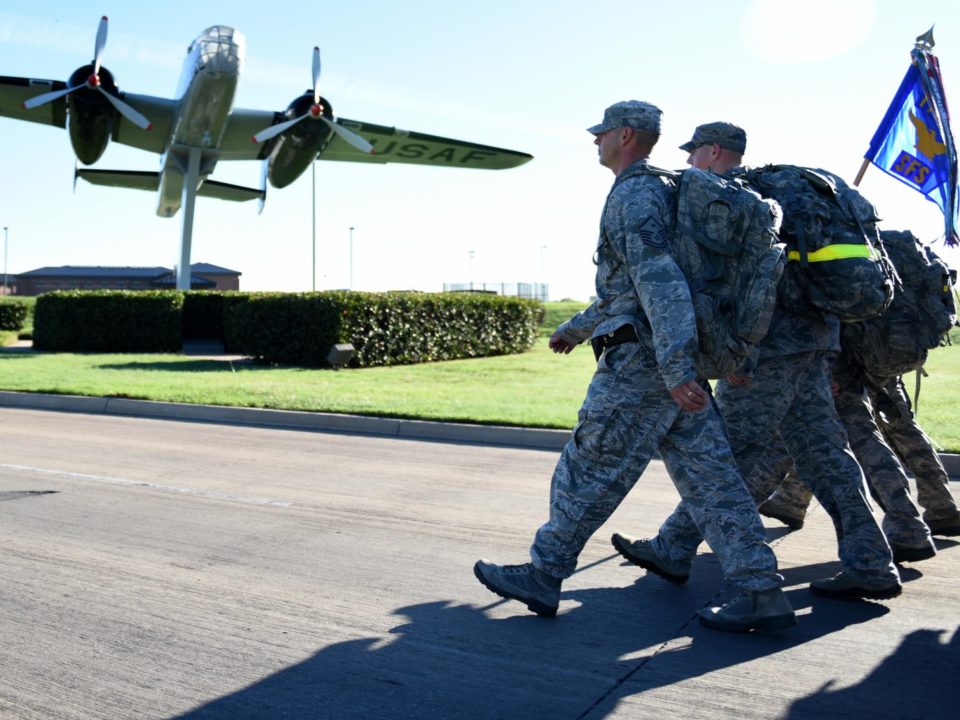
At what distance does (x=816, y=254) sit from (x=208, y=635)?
2922mm

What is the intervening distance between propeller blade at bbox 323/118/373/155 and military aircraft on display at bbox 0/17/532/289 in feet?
0.10

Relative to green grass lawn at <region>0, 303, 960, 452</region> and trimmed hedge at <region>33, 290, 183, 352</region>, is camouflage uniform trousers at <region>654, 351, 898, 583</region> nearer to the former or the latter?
green grass lawn at <region>0, 303, 960, 452</region>

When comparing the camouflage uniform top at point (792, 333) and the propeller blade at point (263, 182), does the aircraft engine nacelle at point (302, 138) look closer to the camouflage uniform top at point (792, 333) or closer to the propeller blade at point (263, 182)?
the propeller blade at point (263, 182)

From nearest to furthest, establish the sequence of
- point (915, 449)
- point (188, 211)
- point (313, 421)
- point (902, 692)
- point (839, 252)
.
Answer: point (902, 692)
point (839, 252)
point (915, 449)
point (313, 421)
point (188, 211)

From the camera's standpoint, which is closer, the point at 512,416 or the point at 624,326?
the point at 624,326

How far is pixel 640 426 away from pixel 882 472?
182 centimetres

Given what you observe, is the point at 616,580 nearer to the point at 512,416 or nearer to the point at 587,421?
the point at 587,421

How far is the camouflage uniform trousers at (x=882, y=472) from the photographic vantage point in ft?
15.9

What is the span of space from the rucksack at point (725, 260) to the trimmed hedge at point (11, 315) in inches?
1258

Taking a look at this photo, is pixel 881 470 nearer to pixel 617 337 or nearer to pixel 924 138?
pixel 617 337

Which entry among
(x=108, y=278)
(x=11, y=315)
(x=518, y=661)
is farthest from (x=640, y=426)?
(x=108, y=278)

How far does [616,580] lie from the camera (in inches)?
182

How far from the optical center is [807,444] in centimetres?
438

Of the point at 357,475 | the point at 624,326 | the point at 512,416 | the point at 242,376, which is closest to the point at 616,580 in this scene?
the point at 624,326
